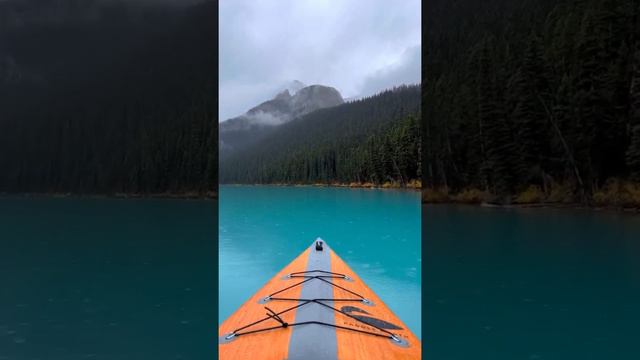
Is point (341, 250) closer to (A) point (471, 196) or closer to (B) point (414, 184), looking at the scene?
(A) point (471, 196)

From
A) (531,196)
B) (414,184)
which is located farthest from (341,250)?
(414,184)

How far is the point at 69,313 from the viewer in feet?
24.5

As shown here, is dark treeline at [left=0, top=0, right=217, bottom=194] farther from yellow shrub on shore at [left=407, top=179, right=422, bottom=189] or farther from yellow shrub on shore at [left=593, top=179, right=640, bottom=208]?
yellow shrub on shore at [left=593, top=179, right=640, bottom=208]

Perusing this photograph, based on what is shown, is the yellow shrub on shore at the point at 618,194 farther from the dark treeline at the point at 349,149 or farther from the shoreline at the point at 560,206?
the dark treeline at the point at 349,149

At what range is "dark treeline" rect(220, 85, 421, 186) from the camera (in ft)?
169

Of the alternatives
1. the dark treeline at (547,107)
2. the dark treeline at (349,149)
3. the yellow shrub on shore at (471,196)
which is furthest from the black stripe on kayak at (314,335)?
the dark treeline at (349,149)

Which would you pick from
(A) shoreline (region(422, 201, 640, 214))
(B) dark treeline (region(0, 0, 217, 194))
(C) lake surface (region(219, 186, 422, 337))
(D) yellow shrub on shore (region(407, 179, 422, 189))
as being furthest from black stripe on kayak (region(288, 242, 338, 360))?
(D) yellow shrub on shore (region(407, 179, 422, 189))

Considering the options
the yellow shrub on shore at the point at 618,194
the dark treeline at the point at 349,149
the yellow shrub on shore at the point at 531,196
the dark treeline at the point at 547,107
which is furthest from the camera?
the dark treeline at the point at 349,149

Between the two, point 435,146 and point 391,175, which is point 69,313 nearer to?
point 435,146

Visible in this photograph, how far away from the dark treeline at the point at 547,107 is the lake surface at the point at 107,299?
13405 millimetres

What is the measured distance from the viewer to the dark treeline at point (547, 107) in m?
24.5

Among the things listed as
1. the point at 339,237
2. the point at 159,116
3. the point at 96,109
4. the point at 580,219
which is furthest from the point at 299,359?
the point at 96,109

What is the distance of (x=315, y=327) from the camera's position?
322 cm

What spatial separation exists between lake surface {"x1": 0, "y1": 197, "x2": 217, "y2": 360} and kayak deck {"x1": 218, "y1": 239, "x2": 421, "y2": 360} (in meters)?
0.35
